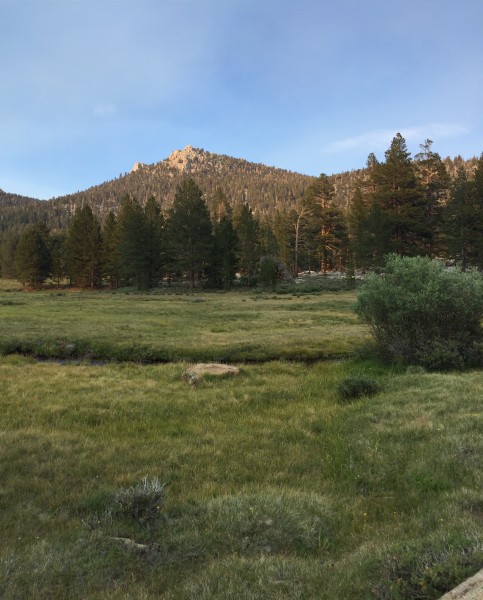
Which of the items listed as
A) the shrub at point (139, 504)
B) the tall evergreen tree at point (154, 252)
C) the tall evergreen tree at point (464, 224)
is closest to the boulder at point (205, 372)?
the shrub at point (139, 504)

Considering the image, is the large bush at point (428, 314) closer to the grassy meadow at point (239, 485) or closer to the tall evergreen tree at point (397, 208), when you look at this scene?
the grassy meadow at point (239, 485)

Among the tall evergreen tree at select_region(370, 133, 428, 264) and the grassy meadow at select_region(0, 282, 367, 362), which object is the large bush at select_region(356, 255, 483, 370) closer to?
the grassy meadow at select_region(0, 282, 367, 362)

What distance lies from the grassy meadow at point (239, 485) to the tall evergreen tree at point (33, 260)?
68230mm

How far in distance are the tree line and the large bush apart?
38589mm

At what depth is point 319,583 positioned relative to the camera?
13.3ft

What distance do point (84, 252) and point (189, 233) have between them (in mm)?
A: 23590

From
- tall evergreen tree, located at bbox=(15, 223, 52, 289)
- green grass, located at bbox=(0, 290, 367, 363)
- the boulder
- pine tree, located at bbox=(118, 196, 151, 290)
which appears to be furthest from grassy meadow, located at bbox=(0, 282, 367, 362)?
tall evergreen tree, located at bbox=(15, 223, 52, 289)

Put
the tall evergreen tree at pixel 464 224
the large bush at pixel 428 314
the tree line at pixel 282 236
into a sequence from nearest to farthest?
the large bush at pixel 428 314
the tall evergreen tree at pixel 464 224
the tree line at pixel 282 236

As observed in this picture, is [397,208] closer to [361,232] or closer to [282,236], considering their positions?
[361,232]

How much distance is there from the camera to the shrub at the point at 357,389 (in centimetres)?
1149

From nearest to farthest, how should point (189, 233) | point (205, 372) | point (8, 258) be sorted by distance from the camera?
point (205, 372) < point (189, 233) < point (8, 258)

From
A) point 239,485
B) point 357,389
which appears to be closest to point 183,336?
point 357,389

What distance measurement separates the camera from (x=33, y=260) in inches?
2968

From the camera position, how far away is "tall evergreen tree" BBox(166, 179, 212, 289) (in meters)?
64.4
